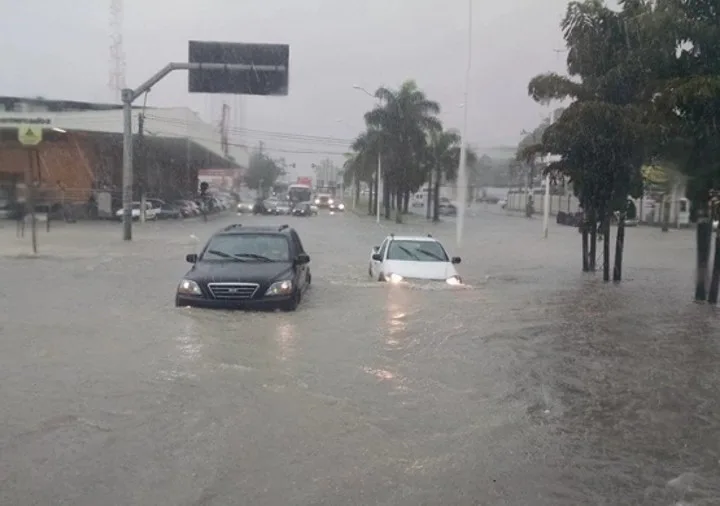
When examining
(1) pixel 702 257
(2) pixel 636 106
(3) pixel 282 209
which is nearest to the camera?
(1) pixel 702 257

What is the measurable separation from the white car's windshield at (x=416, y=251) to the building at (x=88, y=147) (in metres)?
27.3

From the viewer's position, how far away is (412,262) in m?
16.3

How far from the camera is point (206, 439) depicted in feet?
20.4

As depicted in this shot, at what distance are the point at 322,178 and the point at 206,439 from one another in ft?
452

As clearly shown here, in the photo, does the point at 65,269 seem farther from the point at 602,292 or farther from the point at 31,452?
the point at 31,452

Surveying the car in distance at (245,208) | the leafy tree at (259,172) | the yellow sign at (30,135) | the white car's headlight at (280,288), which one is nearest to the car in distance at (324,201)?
the car in distance at (245,208)

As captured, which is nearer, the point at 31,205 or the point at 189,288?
the point at 189,288

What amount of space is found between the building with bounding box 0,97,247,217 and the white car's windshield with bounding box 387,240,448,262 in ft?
89.4

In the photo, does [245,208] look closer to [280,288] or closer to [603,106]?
[603,106]

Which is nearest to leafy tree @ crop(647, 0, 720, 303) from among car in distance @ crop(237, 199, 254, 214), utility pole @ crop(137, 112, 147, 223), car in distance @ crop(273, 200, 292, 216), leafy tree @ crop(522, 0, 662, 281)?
leafy tree @ crop(522, 0, 662, 281)

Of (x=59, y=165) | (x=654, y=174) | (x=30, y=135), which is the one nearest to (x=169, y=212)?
(x=59, y=165)

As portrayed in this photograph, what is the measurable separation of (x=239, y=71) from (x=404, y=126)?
107 feet

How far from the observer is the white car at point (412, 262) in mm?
15969

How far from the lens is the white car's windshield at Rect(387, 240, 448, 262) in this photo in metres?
16.7
